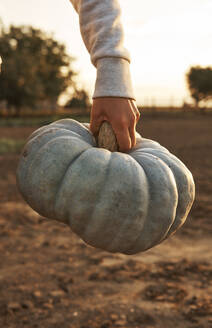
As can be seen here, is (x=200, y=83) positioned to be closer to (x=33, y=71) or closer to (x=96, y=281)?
(x=33, y=71)

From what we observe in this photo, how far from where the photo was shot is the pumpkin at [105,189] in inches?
71.6

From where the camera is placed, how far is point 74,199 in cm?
184

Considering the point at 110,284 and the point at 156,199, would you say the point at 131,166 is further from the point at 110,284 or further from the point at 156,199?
the point at 110,284

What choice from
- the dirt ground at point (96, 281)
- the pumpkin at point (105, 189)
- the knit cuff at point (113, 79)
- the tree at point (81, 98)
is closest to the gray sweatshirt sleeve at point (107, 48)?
the knit cuff at point (113, 79)

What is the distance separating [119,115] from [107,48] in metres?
0.34

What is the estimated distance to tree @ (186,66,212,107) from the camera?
5697 centimetres

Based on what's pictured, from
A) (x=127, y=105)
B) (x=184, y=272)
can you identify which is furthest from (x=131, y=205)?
(x=184, y=272)

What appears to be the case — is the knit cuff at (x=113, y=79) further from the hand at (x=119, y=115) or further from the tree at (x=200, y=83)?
the tree at (x=200, y=83)

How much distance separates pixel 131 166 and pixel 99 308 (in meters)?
1.45

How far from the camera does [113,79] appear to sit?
1964mm

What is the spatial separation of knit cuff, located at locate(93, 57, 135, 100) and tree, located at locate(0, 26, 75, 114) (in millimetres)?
25283

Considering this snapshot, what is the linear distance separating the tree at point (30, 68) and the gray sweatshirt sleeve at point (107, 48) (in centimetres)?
2514

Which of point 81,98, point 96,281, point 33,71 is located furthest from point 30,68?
point 96,281

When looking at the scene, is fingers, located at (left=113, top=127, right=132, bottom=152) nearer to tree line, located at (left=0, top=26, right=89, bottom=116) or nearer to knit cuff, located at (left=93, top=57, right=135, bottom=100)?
knit cuff, located at (left=93, top=57, right=135, bottom=100)
